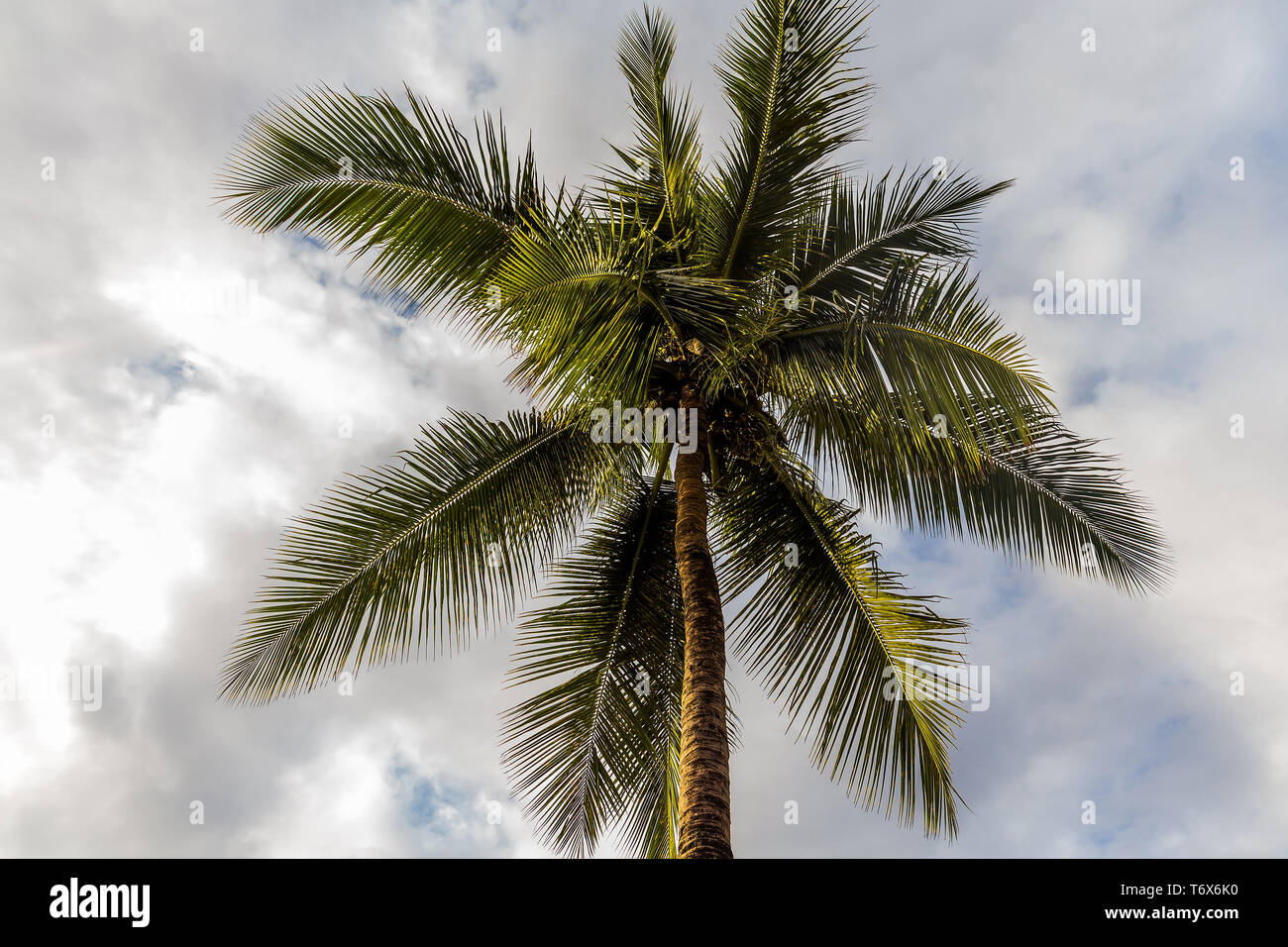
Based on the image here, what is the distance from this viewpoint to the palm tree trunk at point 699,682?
554 centimetres

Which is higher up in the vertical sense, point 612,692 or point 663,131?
point 663,131

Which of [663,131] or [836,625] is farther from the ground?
[663,131]

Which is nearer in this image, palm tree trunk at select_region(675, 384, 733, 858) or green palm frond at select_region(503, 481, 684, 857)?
palm tree trunk at select_region(675, 384, 733, 858)

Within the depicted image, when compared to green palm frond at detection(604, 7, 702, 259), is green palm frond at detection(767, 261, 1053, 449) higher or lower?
lower

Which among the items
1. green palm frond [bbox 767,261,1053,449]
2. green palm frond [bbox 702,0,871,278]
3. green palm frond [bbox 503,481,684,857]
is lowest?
green palm frond [bbox 503,481,684,857]

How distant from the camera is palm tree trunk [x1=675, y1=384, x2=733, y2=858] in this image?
5535 millimetres

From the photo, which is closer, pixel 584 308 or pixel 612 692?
pixel 584 308

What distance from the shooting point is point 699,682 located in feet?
20.9

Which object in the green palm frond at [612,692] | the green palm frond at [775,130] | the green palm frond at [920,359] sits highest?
the green palm frond at [775,130]

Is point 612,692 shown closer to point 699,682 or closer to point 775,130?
point 699,682

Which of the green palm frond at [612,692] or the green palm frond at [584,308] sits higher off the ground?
the green palm frond at [584,308]
